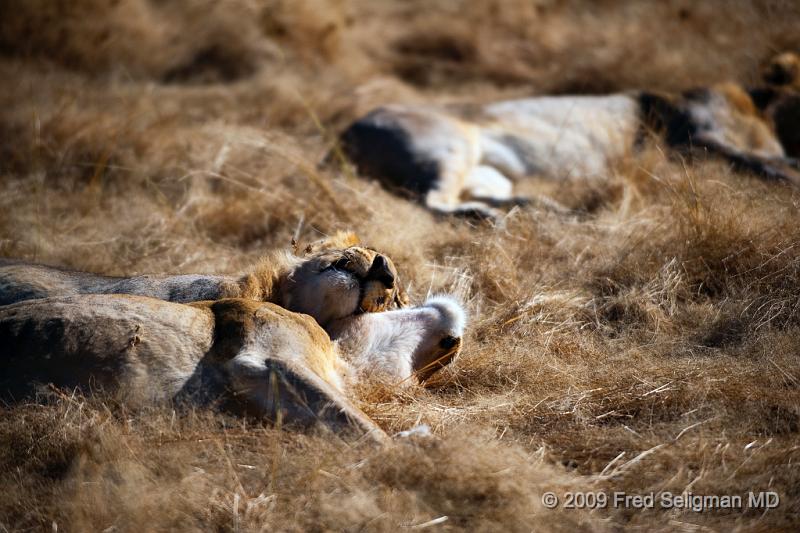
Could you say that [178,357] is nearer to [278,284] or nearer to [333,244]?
[278,284]

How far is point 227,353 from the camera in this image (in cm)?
293

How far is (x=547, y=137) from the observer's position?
680 cm

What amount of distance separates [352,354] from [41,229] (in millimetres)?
2607

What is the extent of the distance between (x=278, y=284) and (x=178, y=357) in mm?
837

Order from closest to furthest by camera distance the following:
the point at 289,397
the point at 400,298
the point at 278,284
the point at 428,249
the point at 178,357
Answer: the point at 289,397 → the point at 178,357 → the point at 278,284 → the point at 400,298 → the point at 428,249

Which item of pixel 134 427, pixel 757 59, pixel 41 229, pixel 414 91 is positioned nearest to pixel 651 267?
pixel 134 427

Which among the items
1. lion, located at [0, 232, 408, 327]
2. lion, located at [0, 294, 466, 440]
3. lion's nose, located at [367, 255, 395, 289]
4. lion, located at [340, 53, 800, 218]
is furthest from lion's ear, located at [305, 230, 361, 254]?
lion, located at [340, 53, 800, 218]

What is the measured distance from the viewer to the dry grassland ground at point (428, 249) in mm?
2539

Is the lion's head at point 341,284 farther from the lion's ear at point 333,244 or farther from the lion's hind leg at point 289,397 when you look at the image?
the lion's hind leg at point 289,397

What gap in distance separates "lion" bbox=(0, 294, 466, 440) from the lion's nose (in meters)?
0.54

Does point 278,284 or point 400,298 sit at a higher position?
point 278,284

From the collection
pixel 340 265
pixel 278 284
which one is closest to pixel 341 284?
pixel 340 265

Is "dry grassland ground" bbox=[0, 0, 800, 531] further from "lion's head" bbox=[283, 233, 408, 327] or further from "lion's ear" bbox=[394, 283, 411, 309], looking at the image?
"lion's head" bbox=[283, 233, 408, 327]

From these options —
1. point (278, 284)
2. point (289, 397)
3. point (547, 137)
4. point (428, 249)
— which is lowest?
point (547, 137)
